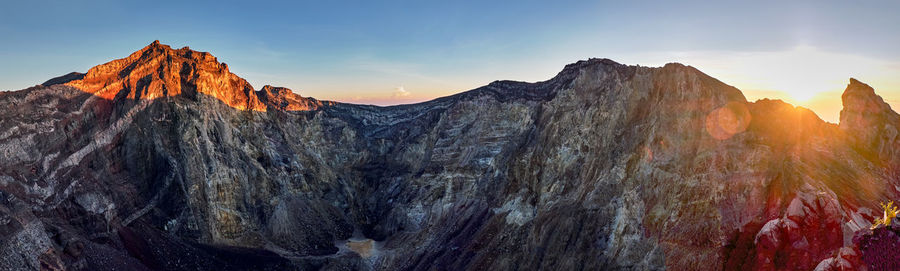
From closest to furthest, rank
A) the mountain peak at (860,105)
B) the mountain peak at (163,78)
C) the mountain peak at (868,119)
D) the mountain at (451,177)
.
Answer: the mountain at (451,177)
the mountain peak at (868,119)
the mountain peak at (860,105)
the mountain peak at (163,78)

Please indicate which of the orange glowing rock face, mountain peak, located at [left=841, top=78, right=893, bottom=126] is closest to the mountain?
mountain peak, located at [left=841, top=78, right=893, bottom=126]

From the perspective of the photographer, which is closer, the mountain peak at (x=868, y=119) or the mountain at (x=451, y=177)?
the mountain at (x=451, y=177)

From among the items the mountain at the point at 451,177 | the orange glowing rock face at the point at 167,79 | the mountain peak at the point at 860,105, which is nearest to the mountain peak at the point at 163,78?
the orange glowing rock face at the point at 167,79

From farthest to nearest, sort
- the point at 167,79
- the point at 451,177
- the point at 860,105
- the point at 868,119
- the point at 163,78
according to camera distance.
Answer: the point at 451,177
the point at 167,79
the point at 163,78
the point at 860,105
the point at 868,119

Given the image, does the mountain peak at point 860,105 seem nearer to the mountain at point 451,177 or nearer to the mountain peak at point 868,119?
the mountain peak at point 868,119

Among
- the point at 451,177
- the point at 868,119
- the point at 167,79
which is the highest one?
the point at 167,79

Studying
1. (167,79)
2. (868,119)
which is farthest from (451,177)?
(868,119)

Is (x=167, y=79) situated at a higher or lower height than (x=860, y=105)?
higher

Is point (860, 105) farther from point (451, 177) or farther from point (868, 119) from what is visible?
point (451, 177)

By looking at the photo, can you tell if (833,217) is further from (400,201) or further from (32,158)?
(32,158)
